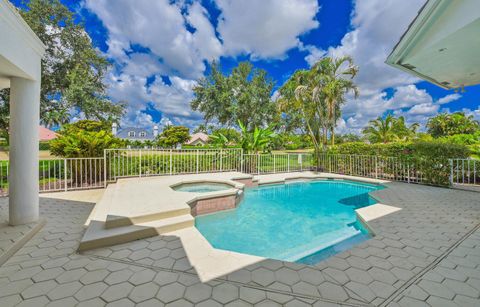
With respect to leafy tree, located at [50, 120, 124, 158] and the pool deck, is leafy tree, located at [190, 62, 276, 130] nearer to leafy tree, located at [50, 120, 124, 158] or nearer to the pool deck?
leafy tree, located at [50, 120, 124, 158]

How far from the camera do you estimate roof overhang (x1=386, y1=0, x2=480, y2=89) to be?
279 centimetres

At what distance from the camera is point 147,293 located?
7.07ft

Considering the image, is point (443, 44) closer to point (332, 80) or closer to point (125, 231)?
point (125, 231)

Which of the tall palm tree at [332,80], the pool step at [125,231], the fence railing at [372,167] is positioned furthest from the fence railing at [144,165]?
the pool step at [125,231]

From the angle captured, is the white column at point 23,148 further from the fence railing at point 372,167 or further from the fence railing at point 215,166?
the fence railing at point 372,167

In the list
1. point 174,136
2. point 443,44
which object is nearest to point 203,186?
point 443,44

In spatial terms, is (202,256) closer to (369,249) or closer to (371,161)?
(369,249)

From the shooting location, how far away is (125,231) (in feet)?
11.3

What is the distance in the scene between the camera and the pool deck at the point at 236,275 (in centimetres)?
208

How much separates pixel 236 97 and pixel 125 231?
1725cm

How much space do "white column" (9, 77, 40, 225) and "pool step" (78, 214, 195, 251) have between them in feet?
4.13

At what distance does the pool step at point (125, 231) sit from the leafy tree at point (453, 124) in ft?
108

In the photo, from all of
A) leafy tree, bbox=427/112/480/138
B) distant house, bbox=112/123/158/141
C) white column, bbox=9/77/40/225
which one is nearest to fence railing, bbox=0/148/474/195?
white column, bbox=9/77/40/225

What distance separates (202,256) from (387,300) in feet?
7.26
